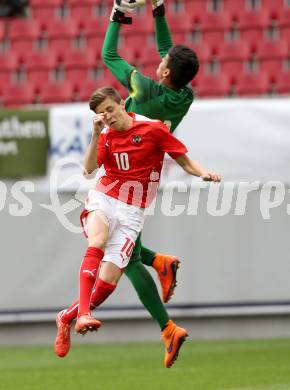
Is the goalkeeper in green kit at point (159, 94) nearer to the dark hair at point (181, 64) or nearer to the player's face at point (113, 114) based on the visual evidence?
the dark hair at point (181, 64)

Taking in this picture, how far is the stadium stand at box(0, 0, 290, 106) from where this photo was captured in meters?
13.5

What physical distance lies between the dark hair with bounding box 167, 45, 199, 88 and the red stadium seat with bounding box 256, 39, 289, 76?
7226 mm

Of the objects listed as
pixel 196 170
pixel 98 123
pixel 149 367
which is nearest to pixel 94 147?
pixel 98 123

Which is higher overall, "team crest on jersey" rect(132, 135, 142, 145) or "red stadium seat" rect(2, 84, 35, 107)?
"team crest on jersey" rect(132, 135, 142, 145)

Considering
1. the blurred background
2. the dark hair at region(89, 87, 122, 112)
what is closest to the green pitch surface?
the blurred background

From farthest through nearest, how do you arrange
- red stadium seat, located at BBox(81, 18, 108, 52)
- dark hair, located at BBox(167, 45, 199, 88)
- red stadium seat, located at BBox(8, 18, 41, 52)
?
1. red stadium seat, located at BBox(8, 18, 41, 52)
2. red stadium seat, located at BBox(81, 18, 108, 52)
3. dark hair, located at BBox(167, 45, 199, 88)

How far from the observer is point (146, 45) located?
13914 mm

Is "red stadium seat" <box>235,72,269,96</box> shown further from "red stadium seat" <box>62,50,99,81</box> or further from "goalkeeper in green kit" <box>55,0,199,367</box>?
"goalkeeper in green kit" <box>55,0,199,367</box>

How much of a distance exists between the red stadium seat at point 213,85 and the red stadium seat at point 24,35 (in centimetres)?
244

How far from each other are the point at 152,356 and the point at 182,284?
112 cm

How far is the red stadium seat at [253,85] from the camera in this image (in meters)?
13.3

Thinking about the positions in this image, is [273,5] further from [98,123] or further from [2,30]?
[98,123]

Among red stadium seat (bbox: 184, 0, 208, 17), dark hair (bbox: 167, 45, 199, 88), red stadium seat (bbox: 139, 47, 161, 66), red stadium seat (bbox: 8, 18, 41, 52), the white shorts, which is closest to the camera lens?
the white shorts

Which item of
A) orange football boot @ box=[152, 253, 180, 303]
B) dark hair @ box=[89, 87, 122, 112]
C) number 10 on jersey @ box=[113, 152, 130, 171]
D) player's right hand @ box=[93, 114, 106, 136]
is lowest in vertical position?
orange football boot @ box=[152, 253, 180, 303]
